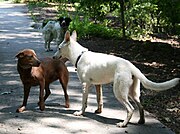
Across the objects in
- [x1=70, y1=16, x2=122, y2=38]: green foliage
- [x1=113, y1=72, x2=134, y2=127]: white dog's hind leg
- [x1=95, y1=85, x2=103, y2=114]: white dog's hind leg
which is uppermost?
[x1=113, y1=72, x2=134, y2=127]: white dog's hind leg

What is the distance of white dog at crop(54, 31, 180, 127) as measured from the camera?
223 inches

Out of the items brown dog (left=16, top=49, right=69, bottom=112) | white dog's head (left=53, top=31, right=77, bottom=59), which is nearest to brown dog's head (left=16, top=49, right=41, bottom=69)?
brown dog (left=16, top=49, right=69, bottom=112)

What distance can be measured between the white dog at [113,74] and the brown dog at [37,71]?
0.24 meters

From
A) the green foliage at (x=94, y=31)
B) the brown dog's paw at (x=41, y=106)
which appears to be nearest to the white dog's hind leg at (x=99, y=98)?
the brown dog's paw at (x=41, y=106)

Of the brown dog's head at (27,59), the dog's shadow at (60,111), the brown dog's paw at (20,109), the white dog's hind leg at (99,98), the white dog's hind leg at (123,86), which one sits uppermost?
the brown dog's head at (27,59)

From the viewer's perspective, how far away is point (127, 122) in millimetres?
5816

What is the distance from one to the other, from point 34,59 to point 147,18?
13781 mm

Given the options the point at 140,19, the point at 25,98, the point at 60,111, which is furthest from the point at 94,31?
the point at 25,98

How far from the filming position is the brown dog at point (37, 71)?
6059mm

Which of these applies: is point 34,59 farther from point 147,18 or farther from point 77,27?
point 147,18

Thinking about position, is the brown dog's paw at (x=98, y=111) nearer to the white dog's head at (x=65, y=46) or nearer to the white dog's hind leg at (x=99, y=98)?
the white dog's hind leg at (x=99, y=98)

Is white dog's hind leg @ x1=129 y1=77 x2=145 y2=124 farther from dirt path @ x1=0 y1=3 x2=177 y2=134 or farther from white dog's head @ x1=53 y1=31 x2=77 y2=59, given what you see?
white dog's head @ x1=53 y1=31 x2=77 y2=59

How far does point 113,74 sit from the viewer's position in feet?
19.1

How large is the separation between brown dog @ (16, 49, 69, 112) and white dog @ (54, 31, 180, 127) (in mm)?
238
